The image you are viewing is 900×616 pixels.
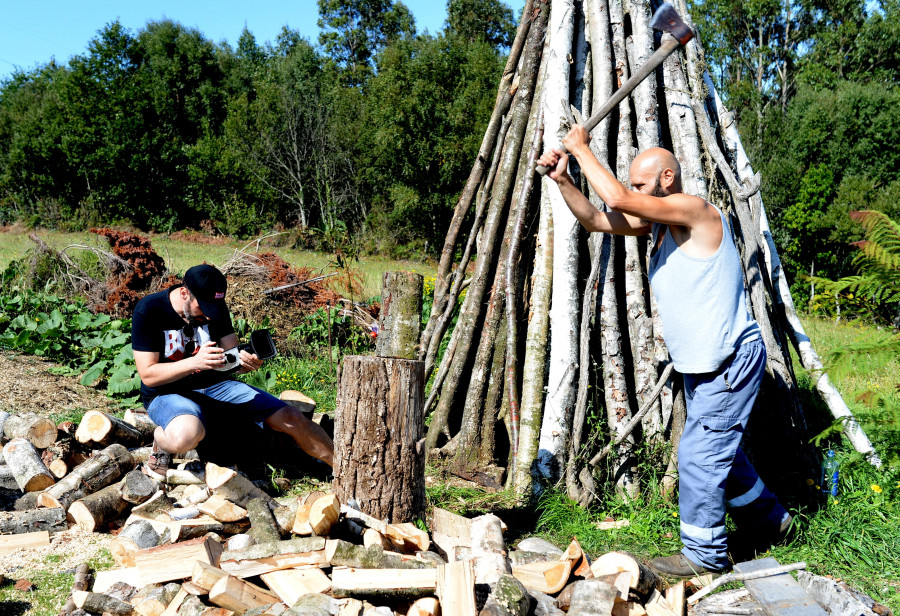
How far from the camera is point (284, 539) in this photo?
281 cm

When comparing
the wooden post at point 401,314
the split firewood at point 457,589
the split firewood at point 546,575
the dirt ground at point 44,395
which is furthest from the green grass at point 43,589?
the wooden post at point 401,314

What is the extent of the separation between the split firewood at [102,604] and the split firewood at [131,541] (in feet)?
0.97

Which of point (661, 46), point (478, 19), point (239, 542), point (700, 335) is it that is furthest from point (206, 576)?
point (478, 19)

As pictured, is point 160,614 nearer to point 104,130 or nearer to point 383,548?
point 383,548

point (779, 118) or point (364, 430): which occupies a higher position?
point (779, 118)

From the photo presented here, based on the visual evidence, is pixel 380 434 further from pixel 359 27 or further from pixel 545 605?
pixel 359 27

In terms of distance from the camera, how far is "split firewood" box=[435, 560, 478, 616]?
88.2 inches

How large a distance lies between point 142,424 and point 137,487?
938 mm

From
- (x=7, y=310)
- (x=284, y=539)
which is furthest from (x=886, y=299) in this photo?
(x=7, y=310)

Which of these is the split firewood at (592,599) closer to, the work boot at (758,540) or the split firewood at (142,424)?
the work boot at (758,540)

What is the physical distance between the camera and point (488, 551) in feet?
9.02

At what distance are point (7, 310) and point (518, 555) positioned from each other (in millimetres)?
6143

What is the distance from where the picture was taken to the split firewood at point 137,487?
3523 millimetres

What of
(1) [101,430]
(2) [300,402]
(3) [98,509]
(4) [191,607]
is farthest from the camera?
(2) [300,402]
